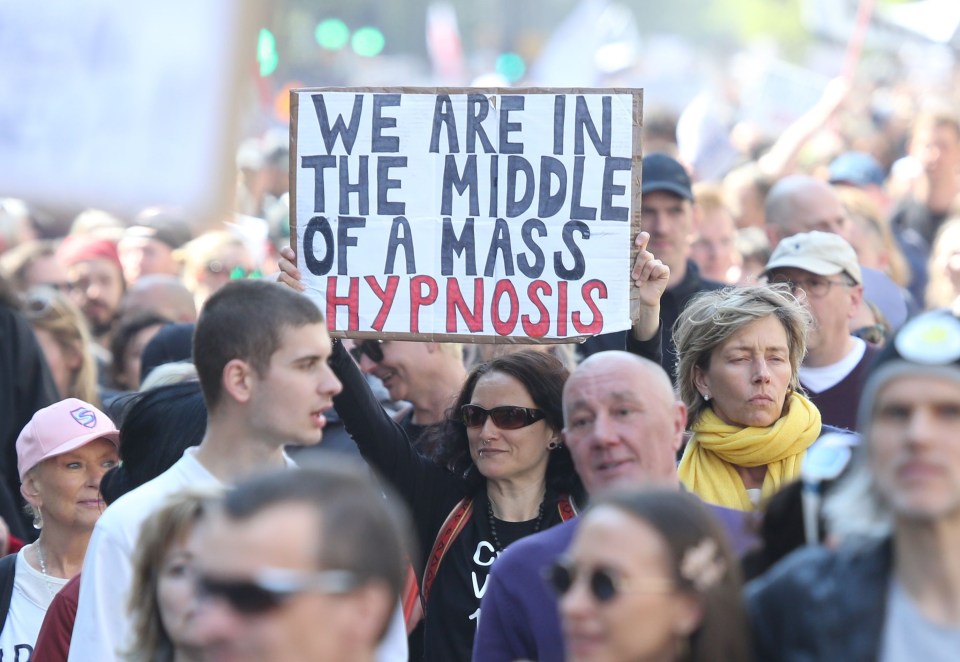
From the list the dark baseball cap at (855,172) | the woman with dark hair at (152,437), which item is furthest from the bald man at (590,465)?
the dark baseball cap at (855,172)

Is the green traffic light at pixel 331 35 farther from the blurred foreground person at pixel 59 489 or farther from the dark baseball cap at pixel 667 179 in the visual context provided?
the blurred foreground person at pixel 59 489

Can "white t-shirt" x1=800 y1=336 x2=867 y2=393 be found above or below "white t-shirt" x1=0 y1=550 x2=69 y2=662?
above

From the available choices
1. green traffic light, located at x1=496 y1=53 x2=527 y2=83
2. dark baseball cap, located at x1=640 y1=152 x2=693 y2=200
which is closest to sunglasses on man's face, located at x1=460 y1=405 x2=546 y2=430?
dark baseball cap, located at x1=640 y1=152 x2=693 y2=200

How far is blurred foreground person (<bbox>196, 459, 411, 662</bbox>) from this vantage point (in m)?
2.74

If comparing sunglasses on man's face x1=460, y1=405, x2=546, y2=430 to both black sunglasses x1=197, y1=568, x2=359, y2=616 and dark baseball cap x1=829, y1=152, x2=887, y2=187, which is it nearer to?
black sunglasses x1=197, y1=568, x2=359, y2=616

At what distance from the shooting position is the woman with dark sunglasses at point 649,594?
2.90 meters

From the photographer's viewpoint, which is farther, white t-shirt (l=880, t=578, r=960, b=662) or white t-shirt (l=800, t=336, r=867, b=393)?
white t-shirt (l=800, t=336, r=867, b=393)

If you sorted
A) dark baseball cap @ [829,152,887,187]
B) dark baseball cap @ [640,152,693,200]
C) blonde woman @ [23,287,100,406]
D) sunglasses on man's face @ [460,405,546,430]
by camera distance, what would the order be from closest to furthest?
sunglasses on man's face @ [460,405,546,430], dark baseball cap @ [640,152,693,200], blonde woman @ [23,287,100,406], dark baseball cap @ [829,152,887,187]

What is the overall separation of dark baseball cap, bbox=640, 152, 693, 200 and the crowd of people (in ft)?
0.04

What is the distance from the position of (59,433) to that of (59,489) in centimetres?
18

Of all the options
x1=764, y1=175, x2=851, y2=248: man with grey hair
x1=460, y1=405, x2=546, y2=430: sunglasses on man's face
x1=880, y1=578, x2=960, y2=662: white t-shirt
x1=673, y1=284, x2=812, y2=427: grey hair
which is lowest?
x1=880, y1=578, x2=960, y2=662: white t-shirt

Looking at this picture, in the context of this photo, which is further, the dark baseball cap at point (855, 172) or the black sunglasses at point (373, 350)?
the dark baseball cap at point (855, 172)

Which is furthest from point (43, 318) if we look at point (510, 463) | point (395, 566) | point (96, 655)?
point (395, 566)

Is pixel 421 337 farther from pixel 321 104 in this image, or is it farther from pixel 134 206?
pixel 134 206
